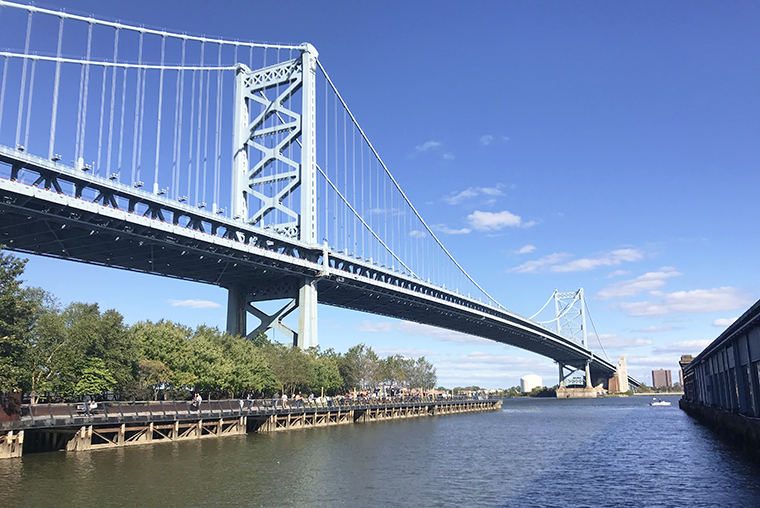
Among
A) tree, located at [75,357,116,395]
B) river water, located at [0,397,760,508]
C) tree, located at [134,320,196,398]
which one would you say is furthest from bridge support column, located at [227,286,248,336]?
tree, located at [75,357,116,395]

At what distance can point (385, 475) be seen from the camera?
3105cm

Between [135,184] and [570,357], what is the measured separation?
5862 inches

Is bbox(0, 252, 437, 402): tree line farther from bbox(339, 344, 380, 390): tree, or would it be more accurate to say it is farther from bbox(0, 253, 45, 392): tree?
bbox(339, 344, 380, 390): tree

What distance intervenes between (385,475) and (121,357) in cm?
2205

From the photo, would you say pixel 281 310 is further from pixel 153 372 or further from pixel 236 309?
pixel 153 372

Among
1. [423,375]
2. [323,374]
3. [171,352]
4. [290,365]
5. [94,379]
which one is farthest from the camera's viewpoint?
[423,375]

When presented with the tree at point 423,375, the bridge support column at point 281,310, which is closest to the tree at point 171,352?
the bridge support column at point 281,310

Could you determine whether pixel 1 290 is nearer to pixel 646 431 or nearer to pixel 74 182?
pixel 74 182

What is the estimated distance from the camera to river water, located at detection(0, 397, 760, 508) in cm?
2477

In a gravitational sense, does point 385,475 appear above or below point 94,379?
below

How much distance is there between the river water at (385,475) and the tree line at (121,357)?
5721mm

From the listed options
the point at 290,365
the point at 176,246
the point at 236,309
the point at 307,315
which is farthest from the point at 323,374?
the point at 176,246

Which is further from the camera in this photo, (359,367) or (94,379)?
(359,367)

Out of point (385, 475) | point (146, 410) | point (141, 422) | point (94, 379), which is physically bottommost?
point (385, 475)
